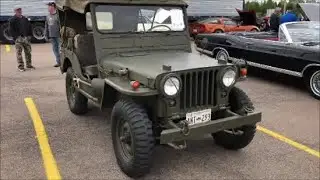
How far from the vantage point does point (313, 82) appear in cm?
774

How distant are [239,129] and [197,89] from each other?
893mm

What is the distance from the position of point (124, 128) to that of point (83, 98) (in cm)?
214

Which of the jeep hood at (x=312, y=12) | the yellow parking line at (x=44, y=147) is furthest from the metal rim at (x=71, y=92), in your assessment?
the jeep hood at (x=312, y=12)

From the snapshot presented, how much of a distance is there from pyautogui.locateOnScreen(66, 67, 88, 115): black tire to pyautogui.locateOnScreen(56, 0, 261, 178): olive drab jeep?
0.03m

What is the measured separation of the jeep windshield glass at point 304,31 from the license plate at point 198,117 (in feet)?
16.3

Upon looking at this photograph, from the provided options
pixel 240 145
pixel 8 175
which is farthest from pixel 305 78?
pixel 8 175

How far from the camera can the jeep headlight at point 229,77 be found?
439 centimetres

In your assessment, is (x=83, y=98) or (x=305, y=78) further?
(x=305, y=78)

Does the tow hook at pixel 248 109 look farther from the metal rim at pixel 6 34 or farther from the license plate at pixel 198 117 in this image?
the metal rim at pixel 6 34

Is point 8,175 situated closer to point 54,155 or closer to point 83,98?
point 54,155

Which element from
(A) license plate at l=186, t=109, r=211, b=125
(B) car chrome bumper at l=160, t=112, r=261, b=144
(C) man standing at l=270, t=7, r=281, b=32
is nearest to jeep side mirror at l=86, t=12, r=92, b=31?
(A) license plate at l=186, t=109, r=211, b=125

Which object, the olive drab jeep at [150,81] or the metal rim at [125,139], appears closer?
Result: the olive drab jeep at [150,81]

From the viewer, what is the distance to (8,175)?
430 centimetres

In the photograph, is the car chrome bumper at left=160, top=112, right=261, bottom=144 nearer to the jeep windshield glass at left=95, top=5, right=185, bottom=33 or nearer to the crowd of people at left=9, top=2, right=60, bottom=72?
the jeep windshield glass at left=95, top=5, right=185, bottom=33
